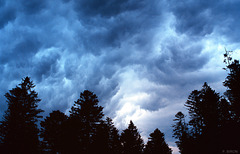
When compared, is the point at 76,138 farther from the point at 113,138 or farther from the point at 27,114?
the point at 113,138

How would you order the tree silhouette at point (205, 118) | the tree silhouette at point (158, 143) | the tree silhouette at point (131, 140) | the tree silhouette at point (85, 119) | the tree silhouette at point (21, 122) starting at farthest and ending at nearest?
the tree silhouette at point (158, 143) → the tree silhouette at point (131, 140) → the tree silhouette at point (85, 119) → the tree silhouette at point (21, 122) → the tree silhouette at point (205, 118)

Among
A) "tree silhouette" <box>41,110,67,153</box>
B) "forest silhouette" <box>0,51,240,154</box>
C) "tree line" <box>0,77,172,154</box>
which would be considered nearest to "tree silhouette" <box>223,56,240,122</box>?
"forest silhouette" <box>0,51,240,154</box>

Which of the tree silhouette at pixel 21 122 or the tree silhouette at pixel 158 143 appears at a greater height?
the tree silhouette at pixel 21 122

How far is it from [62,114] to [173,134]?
30.3 meters

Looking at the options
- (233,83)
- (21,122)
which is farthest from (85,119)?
(233,83)

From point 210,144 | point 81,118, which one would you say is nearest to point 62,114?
point 81,118

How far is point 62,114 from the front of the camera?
1298 inches

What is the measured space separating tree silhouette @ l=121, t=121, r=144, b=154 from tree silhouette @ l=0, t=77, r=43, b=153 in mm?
22849

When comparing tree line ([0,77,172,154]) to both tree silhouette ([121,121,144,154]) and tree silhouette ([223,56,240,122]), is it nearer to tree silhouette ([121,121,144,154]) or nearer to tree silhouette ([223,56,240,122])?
tree silhouette ([121,121,144,154])

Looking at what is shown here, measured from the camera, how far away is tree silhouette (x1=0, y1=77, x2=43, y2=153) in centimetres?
1728

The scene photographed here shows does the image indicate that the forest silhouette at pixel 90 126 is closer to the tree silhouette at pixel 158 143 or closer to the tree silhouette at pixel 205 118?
the tree silhouette at pixel 205 118

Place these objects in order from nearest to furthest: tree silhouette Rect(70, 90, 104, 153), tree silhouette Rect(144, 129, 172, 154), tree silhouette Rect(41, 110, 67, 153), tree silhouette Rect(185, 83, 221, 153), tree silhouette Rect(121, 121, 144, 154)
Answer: tree silhouette Rect(185, 83, 221, 153) < tree silhouette Rect(70, 90, 104, 153) < tree silhouette Rect(41, 110, 67, 153) < tree silhouette Rect(121, 121, 144, 154) < tree silhouette Rect(144, 129, 172, 154)

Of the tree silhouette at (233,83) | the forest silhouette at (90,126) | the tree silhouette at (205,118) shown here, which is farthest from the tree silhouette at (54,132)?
the tree silhouette at (233,83)

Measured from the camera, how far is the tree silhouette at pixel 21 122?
1728 cm
